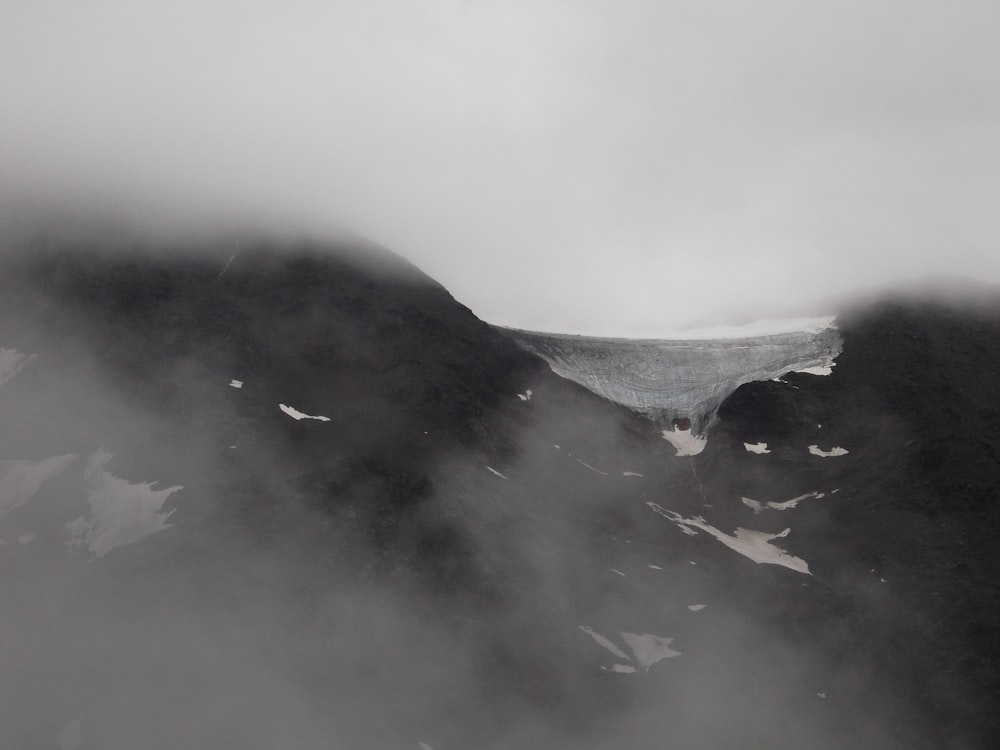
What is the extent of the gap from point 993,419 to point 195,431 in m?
129

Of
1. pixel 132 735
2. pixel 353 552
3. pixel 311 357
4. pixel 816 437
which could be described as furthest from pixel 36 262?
pixel 816 437

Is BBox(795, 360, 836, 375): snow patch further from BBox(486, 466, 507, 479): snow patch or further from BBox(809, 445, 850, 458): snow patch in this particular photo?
BBox(486, 466, 507, 479): snow patch

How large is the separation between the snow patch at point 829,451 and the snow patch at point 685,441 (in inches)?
718

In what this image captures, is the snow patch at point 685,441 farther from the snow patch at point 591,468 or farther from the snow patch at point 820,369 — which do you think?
the snow patch at point 820,369

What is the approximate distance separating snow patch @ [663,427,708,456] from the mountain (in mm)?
1260

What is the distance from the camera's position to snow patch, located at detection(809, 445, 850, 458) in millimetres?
179250

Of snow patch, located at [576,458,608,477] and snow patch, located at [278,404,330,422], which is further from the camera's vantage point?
snow patch, located at [576,458,608,477]

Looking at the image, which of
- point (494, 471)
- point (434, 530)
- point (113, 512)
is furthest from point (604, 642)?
point (113, 512)

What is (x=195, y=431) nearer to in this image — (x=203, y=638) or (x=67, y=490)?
(x=67, y=490)

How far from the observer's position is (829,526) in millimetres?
164500

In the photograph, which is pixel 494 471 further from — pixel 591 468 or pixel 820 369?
pixel 820 369

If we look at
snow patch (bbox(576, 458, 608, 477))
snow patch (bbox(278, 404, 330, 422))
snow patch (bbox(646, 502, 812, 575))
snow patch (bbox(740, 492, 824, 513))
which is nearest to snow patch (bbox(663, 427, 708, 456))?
snow patch (bbox(740, 492, 824, 513))

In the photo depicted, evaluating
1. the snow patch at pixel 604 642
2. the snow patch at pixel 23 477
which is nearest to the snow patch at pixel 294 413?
the snow patch at pixel 23 477

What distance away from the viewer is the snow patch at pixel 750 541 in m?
159
